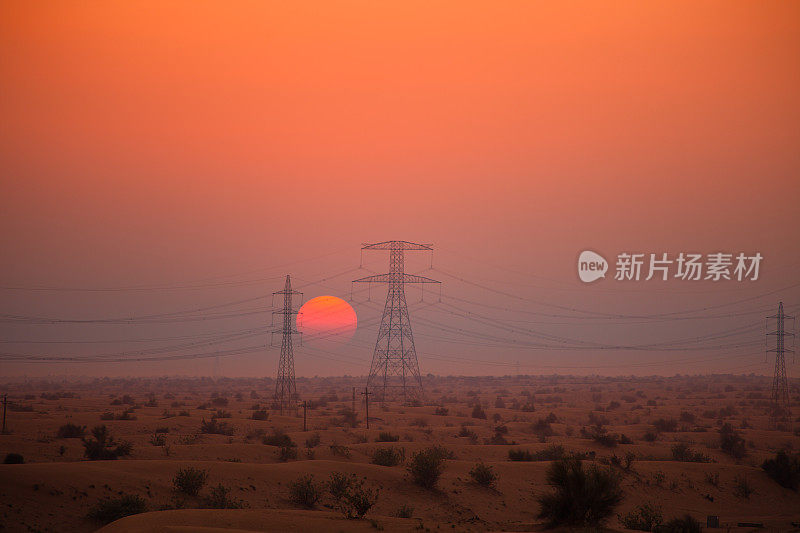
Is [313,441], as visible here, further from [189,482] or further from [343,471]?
[189,482]

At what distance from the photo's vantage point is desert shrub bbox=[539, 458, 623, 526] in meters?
32.4

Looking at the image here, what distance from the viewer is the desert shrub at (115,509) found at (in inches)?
1358

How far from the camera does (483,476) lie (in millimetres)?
49625

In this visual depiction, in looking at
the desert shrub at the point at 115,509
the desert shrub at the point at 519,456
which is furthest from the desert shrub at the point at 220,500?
the desert shrub at the point at 519,456

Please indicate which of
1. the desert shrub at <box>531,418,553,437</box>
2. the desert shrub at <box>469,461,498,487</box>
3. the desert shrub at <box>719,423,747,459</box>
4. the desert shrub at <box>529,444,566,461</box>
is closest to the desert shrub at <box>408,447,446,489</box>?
the desert shrub at <box>469,461,498,487</box>

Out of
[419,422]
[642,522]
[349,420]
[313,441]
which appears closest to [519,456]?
[313,441]

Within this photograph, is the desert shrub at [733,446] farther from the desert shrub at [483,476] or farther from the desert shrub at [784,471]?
the desert shrub at [483,476]

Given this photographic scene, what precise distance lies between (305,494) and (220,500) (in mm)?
4803

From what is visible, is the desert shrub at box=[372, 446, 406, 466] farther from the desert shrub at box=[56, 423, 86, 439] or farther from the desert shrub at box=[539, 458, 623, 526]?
the desert shrub at box=[56, 423, 86, 439]

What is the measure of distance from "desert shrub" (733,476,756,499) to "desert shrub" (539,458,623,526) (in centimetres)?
2430

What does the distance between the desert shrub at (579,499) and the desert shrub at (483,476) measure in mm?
15684

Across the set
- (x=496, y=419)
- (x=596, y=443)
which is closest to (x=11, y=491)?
(x=596, y=443)

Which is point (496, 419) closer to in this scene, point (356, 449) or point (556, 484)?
point (356, 449)

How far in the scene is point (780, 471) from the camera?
55.8 meters
